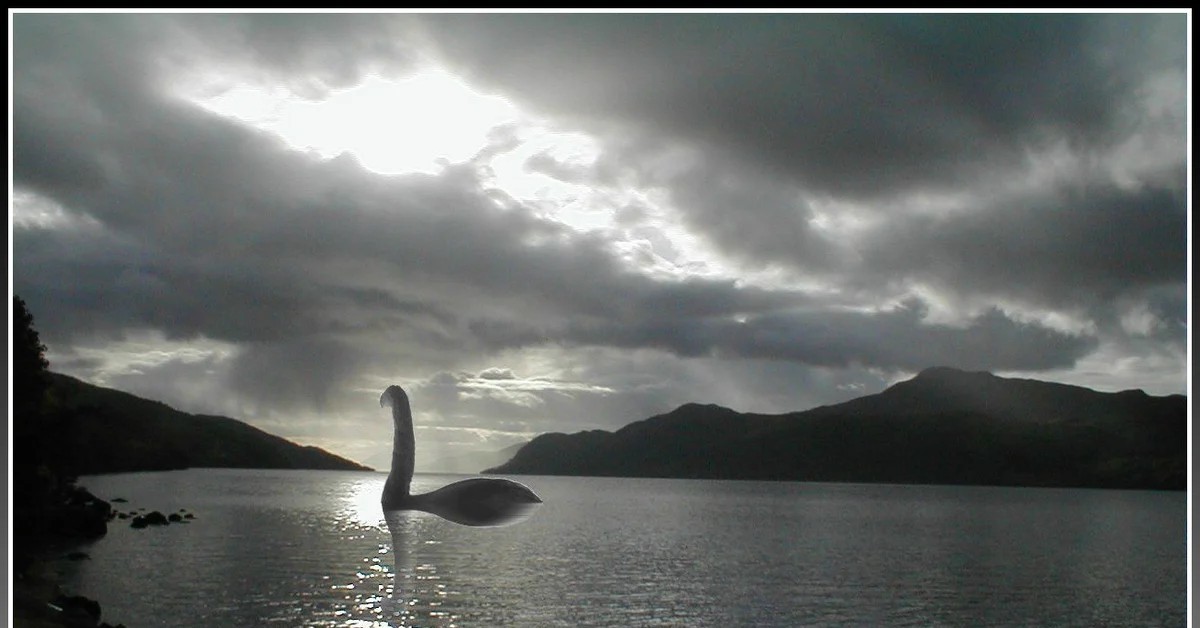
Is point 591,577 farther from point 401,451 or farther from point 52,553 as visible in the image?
point 52,553

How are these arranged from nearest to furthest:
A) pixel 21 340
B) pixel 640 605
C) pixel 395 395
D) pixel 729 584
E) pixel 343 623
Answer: pixel 343 623
pixel 640 605
pixel 21 340
pixel 729 584
pixel 395 395

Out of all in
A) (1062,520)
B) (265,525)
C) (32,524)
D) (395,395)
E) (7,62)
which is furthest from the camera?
(1062,520)

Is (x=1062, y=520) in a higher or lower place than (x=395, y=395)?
lower

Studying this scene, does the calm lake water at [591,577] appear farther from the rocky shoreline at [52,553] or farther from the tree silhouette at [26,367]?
the tree silhouette at [26,367]

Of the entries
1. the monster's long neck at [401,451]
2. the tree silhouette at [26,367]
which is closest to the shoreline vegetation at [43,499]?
the tree silhouette at [26,367]

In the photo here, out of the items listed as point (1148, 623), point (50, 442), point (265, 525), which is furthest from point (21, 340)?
point (1148, 623)

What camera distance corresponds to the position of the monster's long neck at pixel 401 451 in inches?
1570

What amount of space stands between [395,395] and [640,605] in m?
15.9

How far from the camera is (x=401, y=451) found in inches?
1569

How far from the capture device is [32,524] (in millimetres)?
34344

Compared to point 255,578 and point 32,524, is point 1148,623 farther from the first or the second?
point 32,524

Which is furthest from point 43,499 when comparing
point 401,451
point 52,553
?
point 401,451

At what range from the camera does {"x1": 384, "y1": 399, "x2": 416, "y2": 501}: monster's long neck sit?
131 ft

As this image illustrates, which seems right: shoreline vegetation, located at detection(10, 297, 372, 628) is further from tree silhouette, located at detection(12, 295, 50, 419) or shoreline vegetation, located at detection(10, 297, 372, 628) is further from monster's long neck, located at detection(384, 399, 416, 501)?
monster's long neck, located at detection(384, 399, 416, 501)
